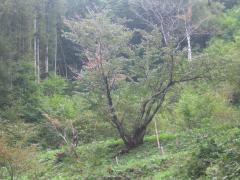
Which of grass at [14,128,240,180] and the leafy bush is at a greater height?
the leafy bush

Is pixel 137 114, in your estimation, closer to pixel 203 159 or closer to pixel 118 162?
pixel 118 162

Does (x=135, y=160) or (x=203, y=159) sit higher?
(x=203, y=159)

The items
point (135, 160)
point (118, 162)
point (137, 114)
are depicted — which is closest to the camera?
point (135, 160)

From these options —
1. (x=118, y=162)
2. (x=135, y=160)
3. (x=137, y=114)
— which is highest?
(x=137, y=114)

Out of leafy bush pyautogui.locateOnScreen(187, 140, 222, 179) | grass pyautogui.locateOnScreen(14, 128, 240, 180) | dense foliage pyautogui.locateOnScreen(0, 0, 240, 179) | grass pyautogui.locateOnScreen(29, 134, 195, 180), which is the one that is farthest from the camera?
dense foliage pyautogui.locateOnScreen(0, 0, 240, 179)

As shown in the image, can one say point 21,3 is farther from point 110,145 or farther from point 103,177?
point 103,177

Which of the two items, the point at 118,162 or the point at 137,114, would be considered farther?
the point at 137,114

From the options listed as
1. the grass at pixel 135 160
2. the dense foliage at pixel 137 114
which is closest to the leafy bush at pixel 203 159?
the dense foliage at pixel 137 114

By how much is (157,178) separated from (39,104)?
66.7 feet

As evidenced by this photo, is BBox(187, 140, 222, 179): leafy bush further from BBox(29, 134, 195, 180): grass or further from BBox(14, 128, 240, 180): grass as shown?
BBox(29, 134, 195, 180): grass

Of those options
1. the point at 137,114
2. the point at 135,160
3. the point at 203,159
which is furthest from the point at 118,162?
the point at 203,159

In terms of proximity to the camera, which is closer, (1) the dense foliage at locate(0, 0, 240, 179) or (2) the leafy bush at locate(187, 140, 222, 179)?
(2) the leafy bush at locate(187, 140, 222, 179)

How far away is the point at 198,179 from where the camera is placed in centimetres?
956

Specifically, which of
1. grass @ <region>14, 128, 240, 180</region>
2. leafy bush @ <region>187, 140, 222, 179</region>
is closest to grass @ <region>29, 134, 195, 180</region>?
grass @ <region>14, 128, 240, 180</region>
